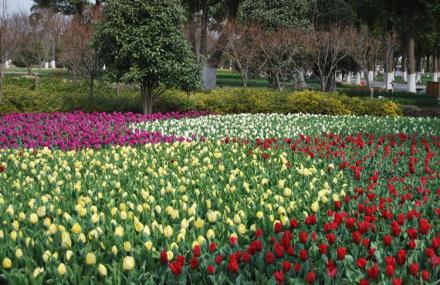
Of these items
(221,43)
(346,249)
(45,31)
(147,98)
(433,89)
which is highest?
(45,31)

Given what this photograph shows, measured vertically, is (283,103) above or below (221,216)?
above

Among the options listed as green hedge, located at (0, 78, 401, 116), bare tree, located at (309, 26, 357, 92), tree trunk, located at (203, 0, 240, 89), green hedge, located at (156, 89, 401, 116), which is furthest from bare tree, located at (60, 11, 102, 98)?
bare tree, located at (309, 26, 357, 92)

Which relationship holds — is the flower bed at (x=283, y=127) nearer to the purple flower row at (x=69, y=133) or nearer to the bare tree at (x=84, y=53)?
the purple flower row at (x=69, y=133)

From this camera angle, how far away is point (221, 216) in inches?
163

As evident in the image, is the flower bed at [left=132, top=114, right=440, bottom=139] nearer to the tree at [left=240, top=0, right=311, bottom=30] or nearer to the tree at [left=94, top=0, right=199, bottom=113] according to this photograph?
the tree at [left=94, top=0, right=199, bottom=113]

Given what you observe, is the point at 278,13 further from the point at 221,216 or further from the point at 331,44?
the point at 221,216

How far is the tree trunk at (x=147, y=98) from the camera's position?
14.1 meters

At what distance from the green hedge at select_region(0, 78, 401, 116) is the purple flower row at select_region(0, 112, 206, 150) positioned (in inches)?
125

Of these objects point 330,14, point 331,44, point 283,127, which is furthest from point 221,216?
point 330,14

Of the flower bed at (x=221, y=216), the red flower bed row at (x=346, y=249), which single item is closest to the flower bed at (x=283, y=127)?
the flower bed at (x=221, y=216)

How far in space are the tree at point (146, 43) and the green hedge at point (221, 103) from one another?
45.0 inches

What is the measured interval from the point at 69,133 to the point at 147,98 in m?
5.22

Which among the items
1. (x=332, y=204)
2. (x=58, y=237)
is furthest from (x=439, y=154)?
(x=58, y=237)

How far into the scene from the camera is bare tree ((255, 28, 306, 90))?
Result: 21281mm
